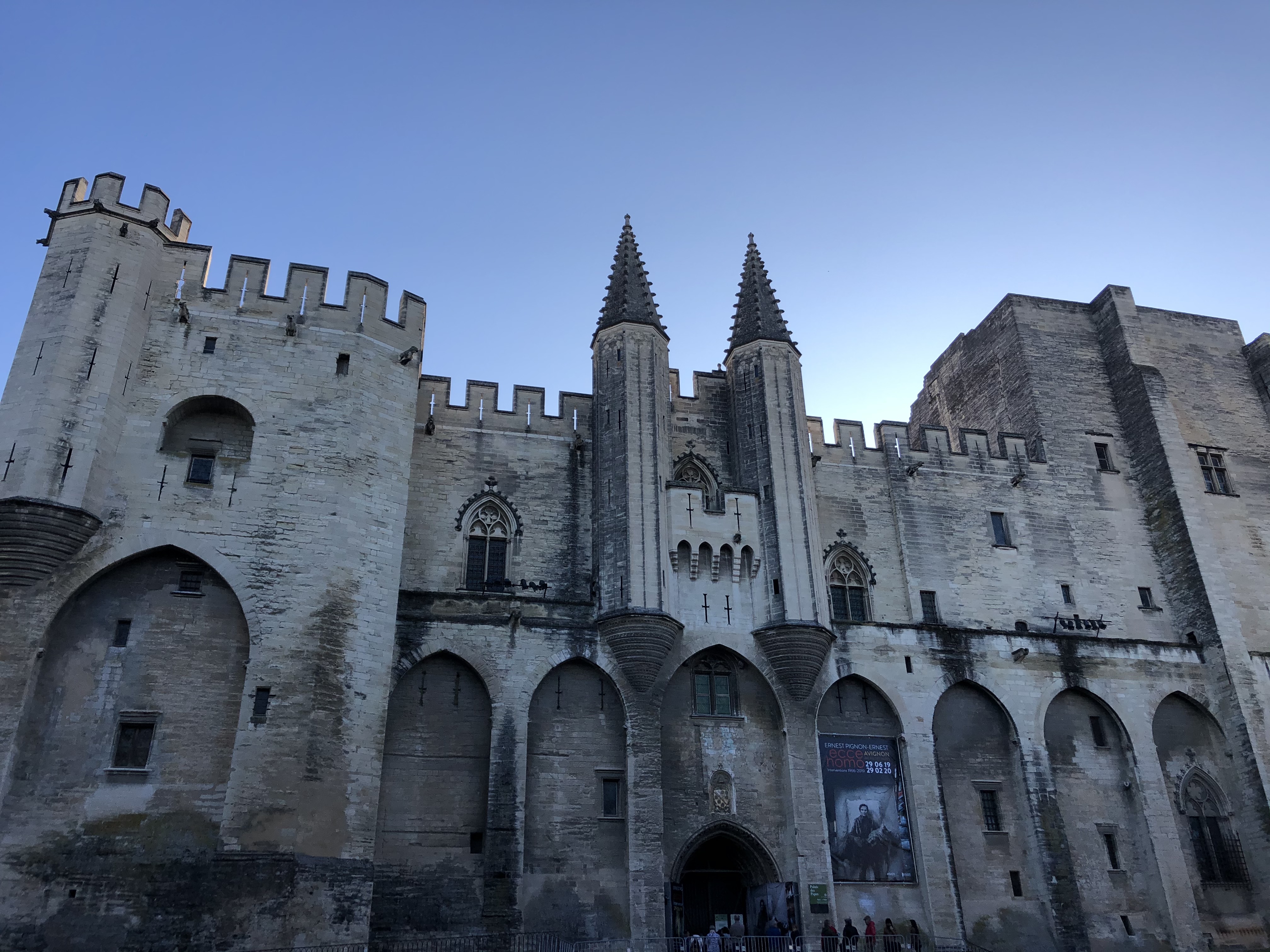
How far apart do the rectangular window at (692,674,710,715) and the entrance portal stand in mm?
2755

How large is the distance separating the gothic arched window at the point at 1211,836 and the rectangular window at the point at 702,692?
12565mm

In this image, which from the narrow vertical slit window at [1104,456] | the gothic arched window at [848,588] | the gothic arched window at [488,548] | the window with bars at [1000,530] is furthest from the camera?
the narrow vertical slit window at [1104,456]

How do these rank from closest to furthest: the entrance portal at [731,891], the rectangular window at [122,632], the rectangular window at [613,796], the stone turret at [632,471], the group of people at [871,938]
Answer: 1. the rectangular window at [122,632]
2. the group of people at [871,938]
3. the rectangular window at [613,796]
4. the entrance portal at [731,891]
5. the stone turret at [632,471]

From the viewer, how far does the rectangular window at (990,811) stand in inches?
923

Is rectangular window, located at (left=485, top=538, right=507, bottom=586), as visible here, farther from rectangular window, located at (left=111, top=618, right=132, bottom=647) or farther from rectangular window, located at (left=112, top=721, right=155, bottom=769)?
rectangular window, located at (left=112, top=721, right=155, bottom=769)

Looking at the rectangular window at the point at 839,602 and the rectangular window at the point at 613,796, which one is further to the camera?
the rectangular window at the point at 839,602

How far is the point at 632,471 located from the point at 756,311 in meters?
6.82

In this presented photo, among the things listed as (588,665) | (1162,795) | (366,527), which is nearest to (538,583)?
(588,665)

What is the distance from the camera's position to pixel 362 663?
62.7ft

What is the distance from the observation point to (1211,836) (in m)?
24.6

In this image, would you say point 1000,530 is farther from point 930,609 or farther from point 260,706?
point 260,706

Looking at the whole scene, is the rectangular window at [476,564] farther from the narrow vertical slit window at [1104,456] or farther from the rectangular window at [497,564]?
the narrow vertical slit window at [1104,456]

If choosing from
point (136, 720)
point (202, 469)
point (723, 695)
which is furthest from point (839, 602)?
point (136, 720)

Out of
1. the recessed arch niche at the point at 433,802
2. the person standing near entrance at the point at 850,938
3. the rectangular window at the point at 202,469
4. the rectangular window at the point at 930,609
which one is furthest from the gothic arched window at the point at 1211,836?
the rectangular window at the point at 202,469
